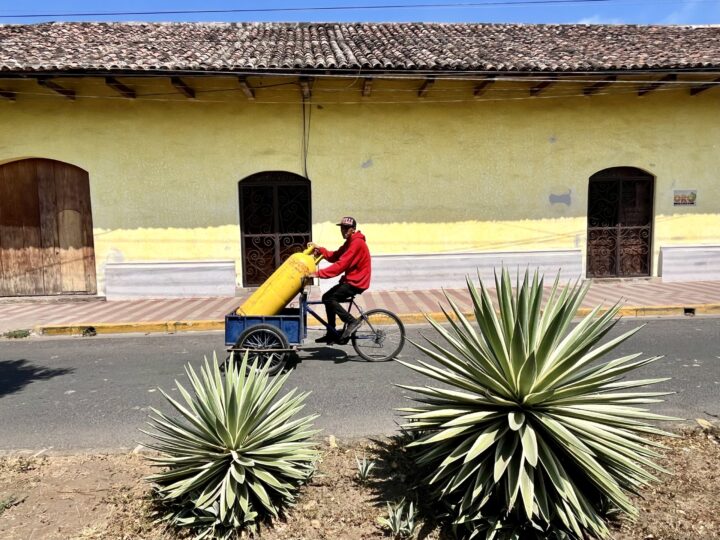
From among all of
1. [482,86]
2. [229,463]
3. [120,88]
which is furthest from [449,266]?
[229,463]

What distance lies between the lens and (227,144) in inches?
407

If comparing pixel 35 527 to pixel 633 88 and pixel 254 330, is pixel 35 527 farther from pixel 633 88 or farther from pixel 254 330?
pixel 633 88

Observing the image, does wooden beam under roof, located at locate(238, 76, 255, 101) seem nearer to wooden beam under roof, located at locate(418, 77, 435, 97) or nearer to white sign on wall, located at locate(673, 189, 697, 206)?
wooden beam under roof, located at locate(418, 77, 435, 97)

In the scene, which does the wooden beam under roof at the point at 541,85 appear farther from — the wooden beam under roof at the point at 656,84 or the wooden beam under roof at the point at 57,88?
the wooden beam under roof at the point at 57,88

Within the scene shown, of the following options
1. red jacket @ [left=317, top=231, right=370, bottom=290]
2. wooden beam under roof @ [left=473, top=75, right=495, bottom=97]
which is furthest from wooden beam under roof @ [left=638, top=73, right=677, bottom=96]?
red jacket @ [left=317, top=231, right=370, bottom=290]

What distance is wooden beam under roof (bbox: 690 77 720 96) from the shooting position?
1004cm

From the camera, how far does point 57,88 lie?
30.7 feet

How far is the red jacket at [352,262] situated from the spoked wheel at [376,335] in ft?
1.37

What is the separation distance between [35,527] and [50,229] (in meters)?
9.37

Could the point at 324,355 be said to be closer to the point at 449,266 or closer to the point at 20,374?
the point at 20,374

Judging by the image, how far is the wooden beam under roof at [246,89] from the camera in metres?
9.18

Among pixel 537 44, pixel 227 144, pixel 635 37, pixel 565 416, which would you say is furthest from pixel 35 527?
pixel 635 37

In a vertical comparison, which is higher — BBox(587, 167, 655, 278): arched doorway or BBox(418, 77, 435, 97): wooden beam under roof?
BBox(418, 77, 435, 97): wooden beam under roof

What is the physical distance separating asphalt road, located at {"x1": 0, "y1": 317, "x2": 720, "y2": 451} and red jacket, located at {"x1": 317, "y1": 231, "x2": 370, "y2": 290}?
1.04 metres
